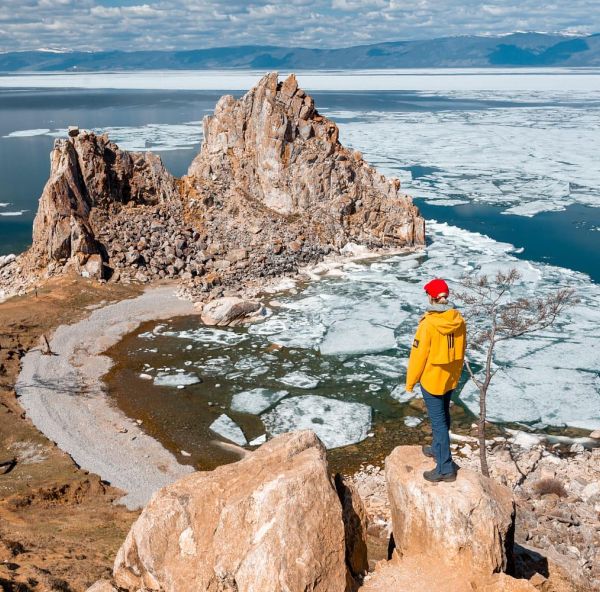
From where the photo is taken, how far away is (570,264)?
42.5m

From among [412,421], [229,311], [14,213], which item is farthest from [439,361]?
[14,213]

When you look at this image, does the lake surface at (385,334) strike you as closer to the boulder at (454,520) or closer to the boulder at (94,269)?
the boulder at (94,269)

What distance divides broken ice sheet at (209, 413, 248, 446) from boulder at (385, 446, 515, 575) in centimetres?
1302

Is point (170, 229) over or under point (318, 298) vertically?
over

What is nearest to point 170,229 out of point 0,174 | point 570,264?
point 570,264

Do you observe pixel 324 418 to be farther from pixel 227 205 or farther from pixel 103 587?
pixel 227 205

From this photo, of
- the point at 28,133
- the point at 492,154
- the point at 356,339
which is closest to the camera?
the point at 356,339

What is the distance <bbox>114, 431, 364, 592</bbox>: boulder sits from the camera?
9.26 metres

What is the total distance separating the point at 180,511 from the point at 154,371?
63.3ft

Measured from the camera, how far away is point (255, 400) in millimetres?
26250

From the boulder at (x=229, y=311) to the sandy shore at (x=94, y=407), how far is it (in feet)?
6.20

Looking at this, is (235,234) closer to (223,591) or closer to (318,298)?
(318,298)

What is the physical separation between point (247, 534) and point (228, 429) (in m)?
14.7

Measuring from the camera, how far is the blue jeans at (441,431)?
34.4 ft
